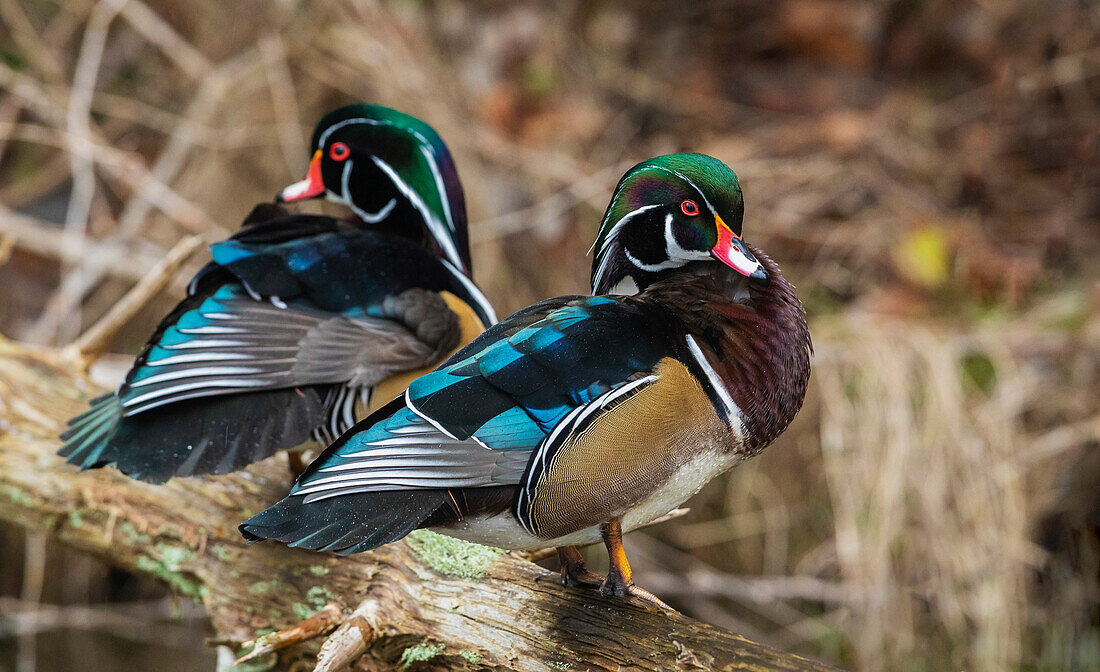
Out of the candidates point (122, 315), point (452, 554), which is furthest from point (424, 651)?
point (122, 315)

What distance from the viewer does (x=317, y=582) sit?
162cm

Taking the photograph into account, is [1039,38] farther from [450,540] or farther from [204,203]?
[450,540]

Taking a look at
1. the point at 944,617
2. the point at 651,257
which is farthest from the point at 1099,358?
the point at 651,257

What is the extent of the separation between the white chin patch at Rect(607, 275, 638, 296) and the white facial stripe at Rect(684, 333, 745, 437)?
0.64 feet

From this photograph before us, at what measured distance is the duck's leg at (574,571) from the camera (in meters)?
1.38

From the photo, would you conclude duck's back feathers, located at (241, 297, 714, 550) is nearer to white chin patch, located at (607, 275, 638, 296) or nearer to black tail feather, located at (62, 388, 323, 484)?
white chin patch, located at (607, 275, 638, 296)

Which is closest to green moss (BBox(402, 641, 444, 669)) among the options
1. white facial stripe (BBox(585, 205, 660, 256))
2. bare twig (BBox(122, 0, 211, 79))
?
white facial stripe (BBox(585, 205, 660, 256))

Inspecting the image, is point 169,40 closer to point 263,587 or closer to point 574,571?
point 263,587

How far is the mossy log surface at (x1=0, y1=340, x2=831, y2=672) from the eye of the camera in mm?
1283

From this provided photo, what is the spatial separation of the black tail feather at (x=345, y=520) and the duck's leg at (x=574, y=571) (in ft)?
0.97

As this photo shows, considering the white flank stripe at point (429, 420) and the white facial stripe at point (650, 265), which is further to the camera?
the white facial stripe at point (650, 265)

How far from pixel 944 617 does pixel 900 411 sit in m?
0.57

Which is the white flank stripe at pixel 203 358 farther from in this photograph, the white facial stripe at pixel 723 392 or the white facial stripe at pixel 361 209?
the white facial stripe at pixel 723 392

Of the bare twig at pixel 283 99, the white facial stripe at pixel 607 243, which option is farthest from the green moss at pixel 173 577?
the bare twig at pixel 283 99
